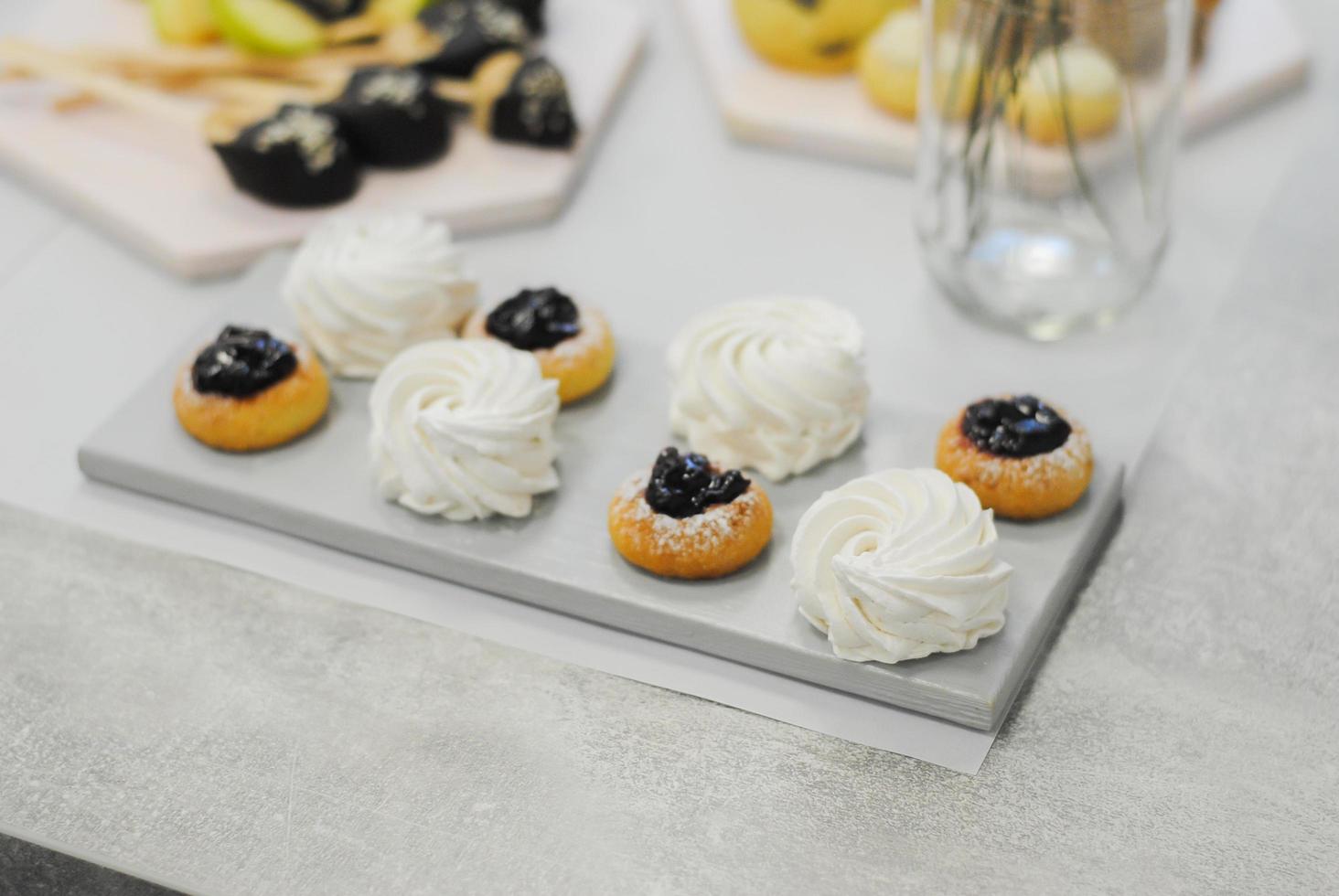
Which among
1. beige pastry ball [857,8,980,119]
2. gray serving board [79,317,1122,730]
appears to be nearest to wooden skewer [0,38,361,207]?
gray serving board [79,317,1122,730]

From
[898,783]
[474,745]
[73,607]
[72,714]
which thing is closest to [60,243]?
[73,607]

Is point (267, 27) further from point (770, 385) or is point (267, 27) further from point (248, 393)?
point (770, 385)

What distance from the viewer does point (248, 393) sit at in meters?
1.55

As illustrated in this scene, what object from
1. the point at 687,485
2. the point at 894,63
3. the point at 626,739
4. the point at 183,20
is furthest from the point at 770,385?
the point at 183,20

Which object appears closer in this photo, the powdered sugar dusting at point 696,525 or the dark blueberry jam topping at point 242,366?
the powdered sugar dusting at point 696,525

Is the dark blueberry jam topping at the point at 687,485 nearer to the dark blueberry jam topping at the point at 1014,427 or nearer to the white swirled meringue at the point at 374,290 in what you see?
the dark blueberry jam topping at the point at 1014,427

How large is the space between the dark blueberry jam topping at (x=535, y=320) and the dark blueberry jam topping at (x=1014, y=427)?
1.45 feet

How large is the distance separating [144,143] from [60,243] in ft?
0.67

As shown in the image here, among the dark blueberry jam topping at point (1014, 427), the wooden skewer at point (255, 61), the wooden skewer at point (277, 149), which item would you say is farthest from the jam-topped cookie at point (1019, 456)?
the wooden skewer at point (255, 61)

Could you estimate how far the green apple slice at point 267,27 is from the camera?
220 centimetres

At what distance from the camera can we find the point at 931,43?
167 centimetres

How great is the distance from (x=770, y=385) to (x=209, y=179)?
38.4 inches

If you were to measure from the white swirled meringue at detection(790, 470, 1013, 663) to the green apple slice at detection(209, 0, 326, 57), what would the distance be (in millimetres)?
1287

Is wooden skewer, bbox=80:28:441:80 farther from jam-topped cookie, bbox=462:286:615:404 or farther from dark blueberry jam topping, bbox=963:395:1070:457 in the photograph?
dark blueberry jam topping, bbox=963:395:1070:457
